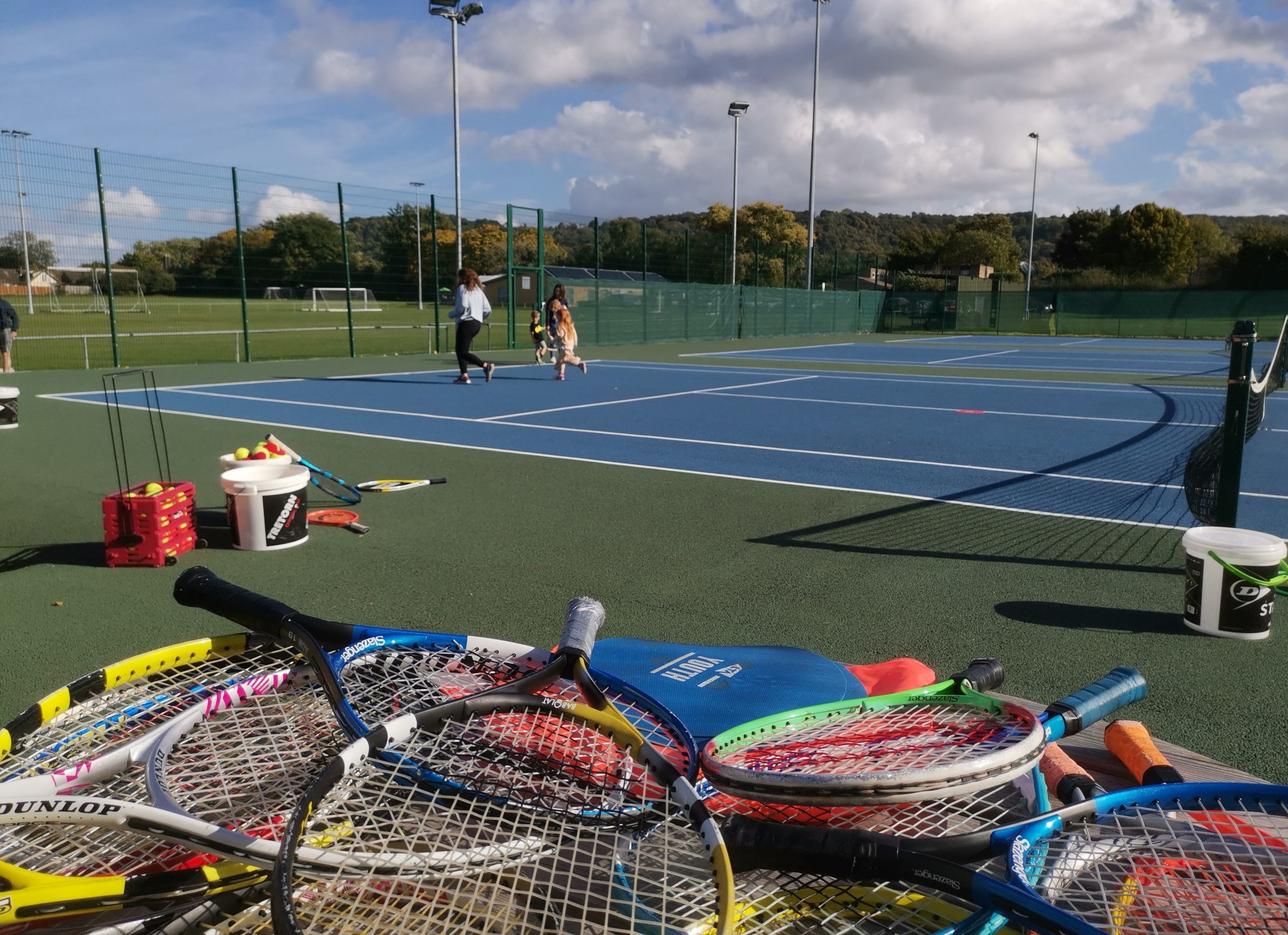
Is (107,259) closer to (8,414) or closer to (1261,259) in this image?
(8,414)

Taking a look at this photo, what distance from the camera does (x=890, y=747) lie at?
2.05m

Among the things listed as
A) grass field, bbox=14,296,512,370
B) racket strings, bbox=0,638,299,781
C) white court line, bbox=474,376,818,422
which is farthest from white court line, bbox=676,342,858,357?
racket strings, bbox=0,638,299,781

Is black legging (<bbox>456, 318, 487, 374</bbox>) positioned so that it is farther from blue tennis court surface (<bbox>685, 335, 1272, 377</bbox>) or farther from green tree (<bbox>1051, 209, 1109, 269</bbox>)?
green tree (<bbox>1051, 209, 1109, 269</bbox>)

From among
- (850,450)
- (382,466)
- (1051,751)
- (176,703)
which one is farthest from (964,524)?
(176,703)

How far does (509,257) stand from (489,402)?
10456mm

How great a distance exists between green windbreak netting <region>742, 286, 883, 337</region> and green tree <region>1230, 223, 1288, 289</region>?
1447 centimetres

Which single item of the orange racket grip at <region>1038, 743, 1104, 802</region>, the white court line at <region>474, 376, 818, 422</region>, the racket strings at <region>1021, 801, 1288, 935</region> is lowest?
the white court line at <region>474, 376, 818, 422</region>

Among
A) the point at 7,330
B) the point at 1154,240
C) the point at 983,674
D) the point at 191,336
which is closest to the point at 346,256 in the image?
the point at 7,330

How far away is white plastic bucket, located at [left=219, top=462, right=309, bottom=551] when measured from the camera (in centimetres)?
566

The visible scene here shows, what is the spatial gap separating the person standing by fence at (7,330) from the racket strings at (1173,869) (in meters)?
18.1

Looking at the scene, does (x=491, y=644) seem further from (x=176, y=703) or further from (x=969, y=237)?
(x=969, y=237)

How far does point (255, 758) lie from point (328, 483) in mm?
6021

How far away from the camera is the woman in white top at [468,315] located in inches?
607

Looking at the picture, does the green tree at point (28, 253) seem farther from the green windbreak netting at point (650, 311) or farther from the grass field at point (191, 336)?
the green windbreak netting at point (650, 311)
